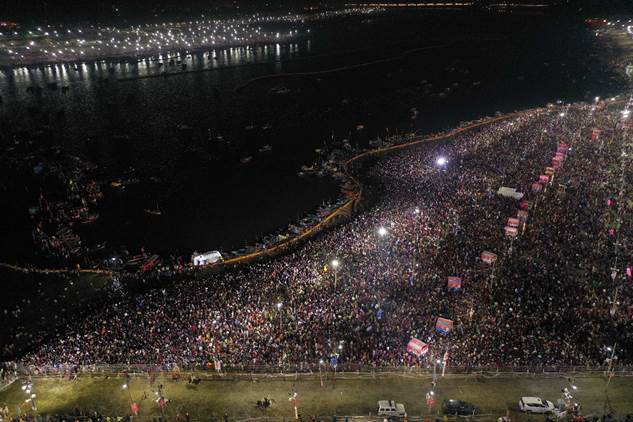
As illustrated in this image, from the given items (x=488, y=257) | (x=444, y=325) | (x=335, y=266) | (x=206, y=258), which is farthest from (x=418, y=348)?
(x=206, y=258)

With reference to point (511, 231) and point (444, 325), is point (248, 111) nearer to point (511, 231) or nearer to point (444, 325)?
point (511, 231)

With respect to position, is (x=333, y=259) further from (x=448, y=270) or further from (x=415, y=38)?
(x=415, y=38)

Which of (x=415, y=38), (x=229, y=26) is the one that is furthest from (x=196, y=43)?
(x=415, y=38)

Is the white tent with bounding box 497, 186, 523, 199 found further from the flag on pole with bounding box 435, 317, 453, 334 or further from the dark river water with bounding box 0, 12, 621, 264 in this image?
the flag on pole with bounding box 435, 317, 453, 334

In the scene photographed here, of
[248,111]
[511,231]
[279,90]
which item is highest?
[511,231]

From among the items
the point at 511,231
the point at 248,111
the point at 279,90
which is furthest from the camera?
the point at 279,90

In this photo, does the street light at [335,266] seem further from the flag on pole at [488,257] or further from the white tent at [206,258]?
the white tent at [206,258]
